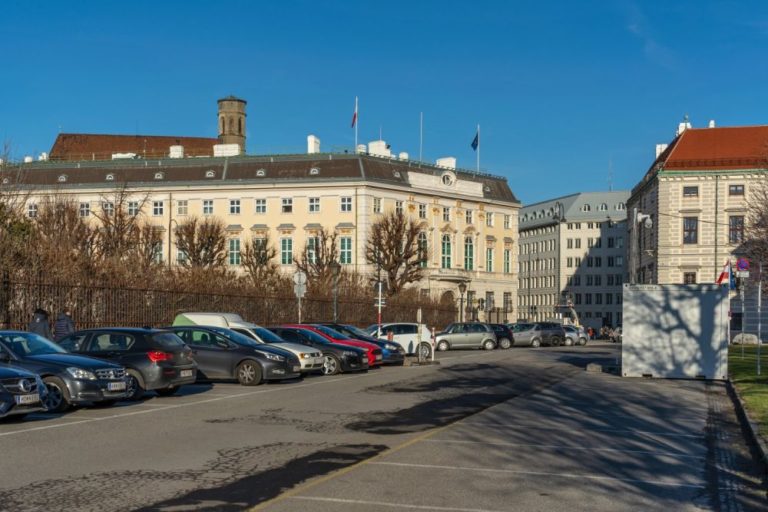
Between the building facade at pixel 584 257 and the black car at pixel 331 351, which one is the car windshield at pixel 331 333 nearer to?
the black car at pixel 331 351

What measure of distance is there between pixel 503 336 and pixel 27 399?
43664mm

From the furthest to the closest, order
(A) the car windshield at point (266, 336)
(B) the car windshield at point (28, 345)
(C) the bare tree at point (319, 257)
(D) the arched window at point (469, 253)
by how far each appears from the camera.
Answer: (D) the arched window at point (469, 253), (C) the bare tree at point (319, 257), (A) the car windshield at point (266, 336), (B) the car windshield at point (28, 345)

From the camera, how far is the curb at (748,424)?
43.1ft

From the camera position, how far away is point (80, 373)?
59.1ft

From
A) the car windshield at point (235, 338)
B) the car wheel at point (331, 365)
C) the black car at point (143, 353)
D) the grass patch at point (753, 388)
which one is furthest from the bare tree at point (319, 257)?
the black car at point (143, 353)

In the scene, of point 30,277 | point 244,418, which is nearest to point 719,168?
point 30,277

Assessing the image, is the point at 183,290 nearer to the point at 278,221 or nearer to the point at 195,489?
the point at 195,489

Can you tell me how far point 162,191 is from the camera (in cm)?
9312

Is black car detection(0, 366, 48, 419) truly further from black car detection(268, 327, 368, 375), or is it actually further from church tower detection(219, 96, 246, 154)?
church tower detection(219, 96, 246, 154)

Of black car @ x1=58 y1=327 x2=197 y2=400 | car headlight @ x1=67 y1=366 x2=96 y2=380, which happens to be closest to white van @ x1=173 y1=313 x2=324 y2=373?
black car @ x1=58 y1=327 x2=197 y2=400

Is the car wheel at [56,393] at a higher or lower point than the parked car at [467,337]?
higher

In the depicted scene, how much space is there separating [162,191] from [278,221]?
1120 cm

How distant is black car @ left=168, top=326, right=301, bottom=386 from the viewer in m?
25.0

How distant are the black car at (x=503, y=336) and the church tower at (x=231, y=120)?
62218mm
